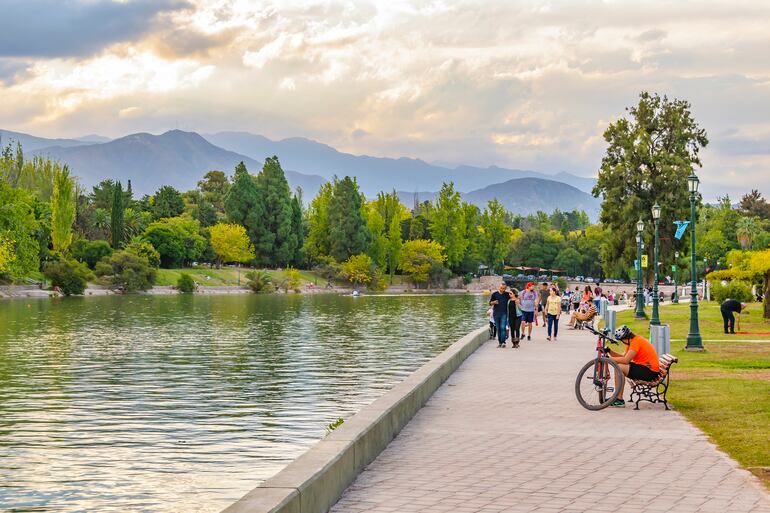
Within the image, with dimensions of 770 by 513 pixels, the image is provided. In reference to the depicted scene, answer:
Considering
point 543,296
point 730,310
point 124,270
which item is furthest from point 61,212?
point 730,310

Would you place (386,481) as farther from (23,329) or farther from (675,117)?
(675,117)

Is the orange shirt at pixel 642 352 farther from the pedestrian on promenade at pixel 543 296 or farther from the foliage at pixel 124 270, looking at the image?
the foliage at pixel 124 270

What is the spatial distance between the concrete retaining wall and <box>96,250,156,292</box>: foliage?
92.0 m

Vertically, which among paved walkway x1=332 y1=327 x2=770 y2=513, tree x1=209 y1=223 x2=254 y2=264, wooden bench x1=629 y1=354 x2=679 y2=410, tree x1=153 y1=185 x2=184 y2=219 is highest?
tree x1=153 y1=185 x2=184 y2=219

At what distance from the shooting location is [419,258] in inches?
5694

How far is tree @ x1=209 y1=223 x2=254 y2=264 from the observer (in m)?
129

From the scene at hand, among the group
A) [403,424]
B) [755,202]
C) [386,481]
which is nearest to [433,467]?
[386,481]

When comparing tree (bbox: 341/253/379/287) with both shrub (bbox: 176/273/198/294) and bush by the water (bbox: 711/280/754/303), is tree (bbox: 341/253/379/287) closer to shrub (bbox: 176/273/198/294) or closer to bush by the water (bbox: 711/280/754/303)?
shrub (bbox: 176/273/198/294)

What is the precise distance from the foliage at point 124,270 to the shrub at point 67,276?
246 inches

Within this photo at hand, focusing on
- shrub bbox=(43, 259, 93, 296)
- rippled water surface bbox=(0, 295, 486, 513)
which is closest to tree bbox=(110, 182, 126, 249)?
shrub bbox=(43, 259, 93, 296)

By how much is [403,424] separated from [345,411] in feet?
19.7

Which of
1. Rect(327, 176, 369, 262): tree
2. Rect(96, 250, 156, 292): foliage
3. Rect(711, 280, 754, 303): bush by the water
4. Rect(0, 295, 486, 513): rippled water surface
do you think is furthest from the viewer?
Rect(327, 176, 369, 262): tree

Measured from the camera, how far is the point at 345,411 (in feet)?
59.8

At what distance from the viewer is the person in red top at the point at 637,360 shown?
1394 cm
